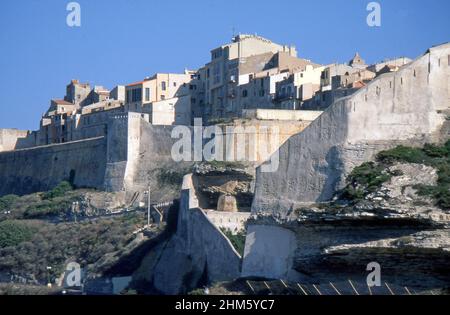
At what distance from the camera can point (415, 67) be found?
32469 millimetres

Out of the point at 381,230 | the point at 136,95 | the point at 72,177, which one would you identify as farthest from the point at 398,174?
the point at 72,177

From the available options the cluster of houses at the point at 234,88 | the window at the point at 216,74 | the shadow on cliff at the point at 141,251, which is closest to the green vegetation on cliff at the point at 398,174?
the shadow on cliff at the point at 141,251

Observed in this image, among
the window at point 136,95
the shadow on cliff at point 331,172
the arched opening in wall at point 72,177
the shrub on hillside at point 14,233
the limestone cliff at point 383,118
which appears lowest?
the shrub on hillside at point 14,233

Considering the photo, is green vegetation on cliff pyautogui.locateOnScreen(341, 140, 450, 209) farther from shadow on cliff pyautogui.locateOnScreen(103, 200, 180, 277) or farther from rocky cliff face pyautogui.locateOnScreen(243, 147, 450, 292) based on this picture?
shadow on cliff pyautogui.locateOnScreen(103, 200, 180, 277)

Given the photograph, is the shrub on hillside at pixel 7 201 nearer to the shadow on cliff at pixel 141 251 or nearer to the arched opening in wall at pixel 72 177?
the arched opening in wall at pixel 72 177

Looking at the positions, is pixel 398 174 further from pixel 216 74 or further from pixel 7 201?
pixel 7 201

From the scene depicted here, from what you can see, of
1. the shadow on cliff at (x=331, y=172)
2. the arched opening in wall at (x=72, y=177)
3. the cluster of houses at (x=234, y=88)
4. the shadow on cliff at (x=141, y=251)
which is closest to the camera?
the shadow on cliff at (x=331, y=172)

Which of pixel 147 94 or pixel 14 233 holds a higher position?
pixel 147 94

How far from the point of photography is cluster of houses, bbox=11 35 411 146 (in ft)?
178

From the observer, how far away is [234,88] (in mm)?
58844

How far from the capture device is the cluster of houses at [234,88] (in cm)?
5419

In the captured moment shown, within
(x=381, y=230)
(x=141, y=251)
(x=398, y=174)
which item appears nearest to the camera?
(x=381, y=230)

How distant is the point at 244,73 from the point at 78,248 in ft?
41.1
